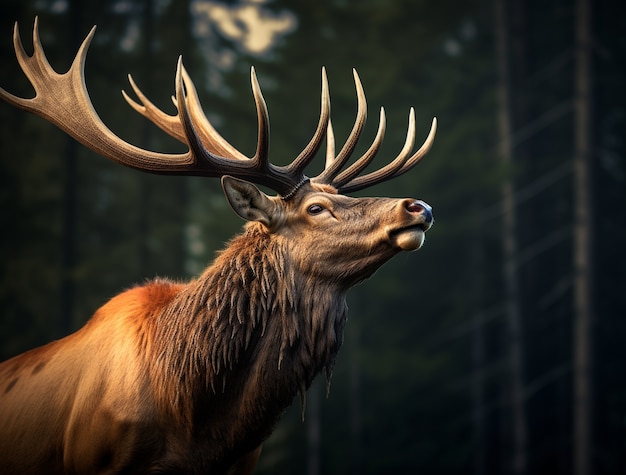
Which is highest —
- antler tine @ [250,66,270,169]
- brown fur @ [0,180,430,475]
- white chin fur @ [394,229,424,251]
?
antler tine @ [250,66,270,169]

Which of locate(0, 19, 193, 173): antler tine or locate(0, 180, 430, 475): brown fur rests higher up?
locate(0, 19, 193, 173): antler tine

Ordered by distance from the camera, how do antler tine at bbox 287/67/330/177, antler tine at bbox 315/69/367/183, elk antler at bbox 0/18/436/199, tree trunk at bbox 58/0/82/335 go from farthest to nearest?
tree trunk at bbox 58/0/82/335
antler tine at bbox 315/69/367/183
antler tine at bbox 287/67/330/177
elk antler at bbox 0/18/436/199

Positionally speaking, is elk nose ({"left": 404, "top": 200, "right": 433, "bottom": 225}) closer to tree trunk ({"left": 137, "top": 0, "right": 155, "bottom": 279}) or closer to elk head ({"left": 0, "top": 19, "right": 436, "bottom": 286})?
elk head ({"left": 0, "top": 19, "right": 436, "bottom": 286})

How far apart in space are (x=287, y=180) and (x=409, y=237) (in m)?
0.82

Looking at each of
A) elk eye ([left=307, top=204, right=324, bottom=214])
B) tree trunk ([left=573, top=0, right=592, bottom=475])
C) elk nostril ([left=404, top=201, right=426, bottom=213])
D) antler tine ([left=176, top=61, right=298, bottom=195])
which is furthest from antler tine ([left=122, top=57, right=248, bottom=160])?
tree trunk ([left=573, top=0, right=592, bottom=475])

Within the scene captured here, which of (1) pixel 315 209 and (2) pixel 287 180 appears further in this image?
(2) pixel 287 180

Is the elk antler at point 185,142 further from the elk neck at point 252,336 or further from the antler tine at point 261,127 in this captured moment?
the elk neck at point 252,336

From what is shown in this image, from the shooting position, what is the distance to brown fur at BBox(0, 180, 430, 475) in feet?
11.8

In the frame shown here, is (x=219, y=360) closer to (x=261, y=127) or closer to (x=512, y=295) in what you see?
Result: (x=261, y=127)

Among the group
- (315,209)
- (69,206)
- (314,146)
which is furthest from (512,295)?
(315,209)

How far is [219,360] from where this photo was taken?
361 cm

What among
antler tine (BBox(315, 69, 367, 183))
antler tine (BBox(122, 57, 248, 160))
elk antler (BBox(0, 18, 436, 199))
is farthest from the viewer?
antler tine (BBox(122, 57, 248, 160))

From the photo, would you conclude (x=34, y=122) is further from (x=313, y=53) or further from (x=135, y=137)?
(x=313, y=53)

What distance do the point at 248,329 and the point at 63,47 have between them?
1306 centimetres
